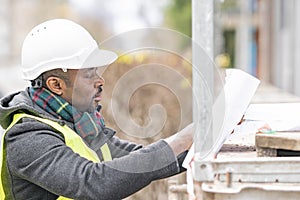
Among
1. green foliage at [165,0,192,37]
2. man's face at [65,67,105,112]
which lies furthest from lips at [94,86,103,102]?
green foliage at [165,0,192,37]

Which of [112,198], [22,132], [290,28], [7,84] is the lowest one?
[7,84]

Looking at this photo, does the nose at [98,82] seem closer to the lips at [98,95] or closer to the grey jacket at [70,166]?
the lips at [98,95]

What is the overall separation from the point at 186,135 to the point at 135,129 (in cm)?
86

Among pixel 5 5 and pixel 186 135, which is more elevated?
A: pixel 186 135

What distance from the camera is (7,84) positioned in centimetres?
2291

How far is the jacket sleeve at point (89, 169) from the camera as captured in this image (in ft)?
10.1

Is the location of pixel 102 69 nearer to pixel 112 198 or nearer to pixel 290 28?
pixel 112 198

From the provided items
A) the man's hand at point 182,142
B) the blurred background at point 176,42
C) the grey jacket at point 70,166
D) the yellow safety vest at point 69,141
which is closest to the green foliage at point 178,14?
the blurred background at point 176,42

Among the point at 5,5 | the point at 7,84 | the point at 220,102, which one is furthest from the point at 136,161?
the point at 5,5

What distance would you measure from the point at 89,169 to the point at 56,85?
0.50 meters

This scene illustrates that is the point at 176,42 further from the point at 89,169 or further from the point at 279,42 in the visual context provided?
the point at 279,42

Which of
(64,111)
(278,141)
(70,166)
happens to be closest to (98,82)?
(64,111)

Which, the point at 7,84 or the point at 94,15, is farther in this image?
the point at 94,15

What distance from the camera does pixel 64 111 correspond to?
3.40m
